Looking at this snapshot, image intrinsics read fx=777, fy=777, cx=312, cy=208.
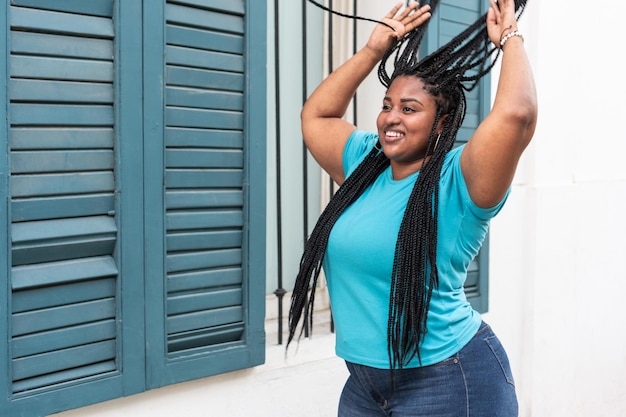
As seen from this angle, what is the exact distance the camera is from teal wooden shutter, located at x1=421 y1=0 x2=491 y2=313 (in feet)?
11.0

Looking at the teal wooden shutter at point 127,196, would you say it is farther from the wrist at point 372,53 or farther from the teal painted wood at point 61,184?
the wrist at point 372,53

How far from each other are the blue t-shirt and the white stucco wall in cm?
133

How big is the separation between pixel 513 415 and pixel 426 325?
36 cm

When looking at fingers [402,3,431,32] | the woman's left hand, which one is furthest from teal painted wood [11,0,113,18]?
the woman's left hand

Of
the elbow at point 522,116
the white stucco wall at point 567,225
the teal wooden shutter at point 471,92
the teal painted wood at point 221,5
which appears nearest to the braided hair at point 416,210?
the elbow at point 522,116

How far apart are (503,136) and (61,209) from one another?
135cm

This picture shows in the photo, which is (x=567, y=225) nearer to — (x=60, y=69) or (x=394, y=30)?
(x=394, y=30)

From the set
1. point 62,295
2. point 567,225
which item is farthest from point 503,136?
point 567,225

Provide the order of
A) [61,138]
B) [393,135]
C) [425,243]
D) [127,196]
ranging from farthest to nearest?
[127,196] < [61,138] < [393,135] < [425,243]

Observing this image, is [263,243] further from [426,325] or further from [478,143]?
[478,143]

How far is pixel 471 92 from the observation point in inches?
138

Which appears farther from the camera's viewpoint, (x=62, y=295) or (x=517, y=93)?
(x=62, y=295)

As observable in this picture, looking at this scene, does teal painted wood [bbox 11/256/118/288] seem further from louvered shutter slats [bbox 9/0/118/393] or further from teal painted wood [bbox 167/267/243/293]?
teal painted wood [bbox 167/267/243/293]

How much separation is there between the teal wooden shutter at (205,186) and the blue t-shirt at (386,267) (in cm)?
76
